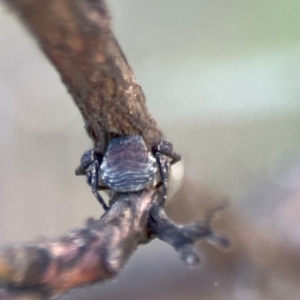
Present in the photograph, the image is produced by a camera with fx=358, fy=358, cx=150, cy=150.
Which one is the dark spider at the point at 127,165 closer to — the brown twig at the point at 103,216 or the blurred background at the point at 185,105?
the brown twig at the point at 103,216

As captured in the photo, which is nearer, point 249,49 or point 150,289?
point 150,289

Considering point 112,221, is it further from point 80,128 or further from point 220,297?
point 80,128

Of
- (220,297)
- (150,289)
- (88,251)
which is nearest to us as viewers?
(88,251)

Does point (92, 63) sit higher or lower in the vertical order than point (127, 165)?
higher

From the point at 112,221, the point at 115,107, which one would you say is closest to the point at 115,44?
the point at 115,107

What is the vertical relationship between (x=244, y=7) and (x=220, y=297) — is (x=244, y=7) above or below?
above

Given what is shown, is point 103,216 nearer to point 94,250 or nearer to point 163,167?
point 94,250

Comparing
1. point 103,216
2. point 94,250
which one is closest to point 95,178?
point 103,216
